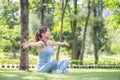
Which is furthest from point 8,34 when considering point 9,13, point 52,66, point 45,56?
point 9,13

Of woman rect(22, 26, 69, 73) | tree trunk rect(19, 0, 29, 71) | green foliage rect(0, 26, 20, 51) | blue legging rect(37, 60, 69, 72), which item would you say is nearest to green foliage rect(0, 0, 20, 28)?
green foliage rect(0, 26, 20, 51)

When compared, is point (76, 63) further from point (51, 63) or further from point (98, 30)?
point (51, 63)

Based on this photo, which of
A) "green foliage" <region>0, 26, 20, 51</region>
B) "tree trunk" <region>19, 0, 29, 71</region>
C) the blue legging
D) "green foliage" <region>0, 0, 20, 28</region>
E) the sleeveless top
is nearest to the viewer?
the blue legging

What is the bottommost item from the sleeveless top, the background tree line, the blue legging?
the background tree line

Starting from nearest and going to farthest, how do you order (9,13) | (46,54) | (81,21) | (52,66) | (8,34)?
(52,66), (46,54), (8,34), (81,21), (9,13)

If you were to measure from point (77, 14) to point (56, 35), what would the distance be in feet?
53.3

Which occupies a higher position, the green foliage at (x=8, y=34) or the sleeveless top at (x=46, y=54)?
the sleeveless top at (x=46, y=54)

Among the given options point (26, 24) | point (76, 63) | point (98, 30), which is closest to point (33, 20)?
point (98, 30)

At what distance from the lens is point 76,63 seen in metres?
33.9

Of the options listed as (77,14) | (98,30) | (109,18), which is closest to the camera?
(109,18)

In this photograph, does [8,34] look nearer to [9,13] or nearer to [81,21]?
[81,21]

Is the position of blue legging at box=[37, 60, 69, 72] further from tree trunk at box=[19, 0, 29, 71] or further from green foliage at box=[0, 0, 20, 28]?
green foliage at box=[0, 0, 20, 28]

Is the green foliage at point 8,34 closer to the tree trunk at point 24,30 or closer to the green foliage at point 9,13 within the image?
the tree trunk at point 24,30

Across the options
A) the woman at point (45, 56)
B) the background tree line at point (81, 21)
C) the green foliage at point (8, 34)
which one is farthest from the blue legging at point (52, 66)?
the background tree line at point (81, 21)
